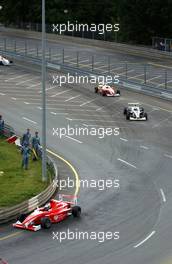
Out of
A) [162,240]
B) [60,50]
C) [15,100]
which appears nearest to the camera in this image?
[162,240]

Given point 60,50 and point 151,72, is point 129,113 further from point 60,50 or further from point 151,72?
point 60,50

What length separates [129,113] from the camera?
53.6 m

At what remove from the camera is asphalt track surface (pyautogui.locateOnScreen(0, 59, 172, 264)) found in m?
28.8

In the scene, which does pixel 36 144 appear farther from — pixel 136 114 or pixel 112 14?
pixel 112 14

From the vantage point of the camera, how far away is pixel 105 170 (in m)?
41.0

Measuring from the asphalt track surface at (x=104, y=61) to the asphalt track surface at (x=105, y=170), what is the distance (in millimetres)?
4829

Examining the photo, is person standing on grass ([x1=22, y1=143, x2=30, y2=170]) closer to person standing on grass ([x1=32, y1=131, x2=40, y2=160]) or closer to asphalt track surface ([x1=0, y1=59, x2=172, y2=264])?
person standing on grass ([x1=32, y1=131, x2=40, y2=160])

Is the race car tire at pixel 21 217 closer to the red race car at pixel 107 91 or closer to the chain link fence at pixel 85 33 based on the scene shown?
the red race car at pixel 107 91

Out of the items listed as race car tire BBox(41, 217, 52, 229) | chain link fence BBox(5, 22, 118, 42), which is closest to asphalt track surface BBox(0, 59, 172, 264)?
Result: race car tire BBox(41, 217, 52, 229)

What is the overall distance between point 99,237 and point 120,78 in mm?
38922

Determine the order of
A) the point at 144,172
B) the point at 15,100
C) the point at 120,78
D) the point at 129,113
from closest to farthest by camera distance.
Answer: the point at 144,172
the point at 129,113
the point at 15,100
the point at 120,78

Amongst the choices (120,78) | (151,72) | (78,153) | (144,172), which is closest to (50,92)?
(120,78)

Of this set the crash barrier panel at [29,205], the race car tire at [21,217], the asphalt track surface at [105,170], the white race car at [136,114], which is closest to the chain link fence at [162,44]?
the asphalt track surface at [105,170]

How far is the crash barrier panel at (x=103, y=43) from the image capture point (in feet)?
272
